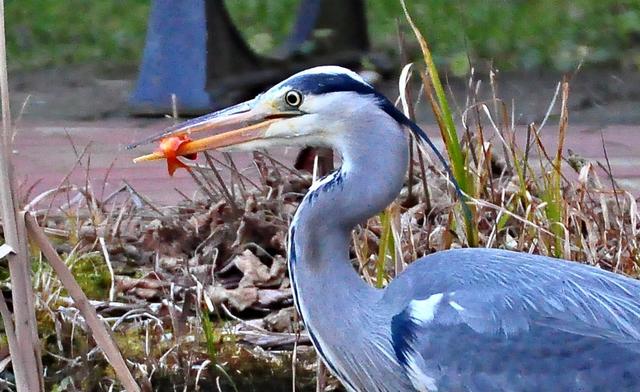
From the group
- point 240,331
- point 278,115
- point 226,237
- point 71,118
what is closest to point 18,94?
point 71,118

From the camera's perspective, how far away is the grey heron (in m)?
2.61

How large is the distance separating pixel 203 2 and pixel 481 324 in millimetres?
4296

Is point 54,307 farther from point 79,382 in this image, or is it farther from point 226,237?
point 226,237

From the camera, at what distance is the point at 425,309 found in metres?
2.70

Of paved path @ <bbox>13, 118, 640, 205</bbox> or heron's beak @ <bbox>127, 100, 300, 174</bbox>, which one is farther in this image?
paved path @ <bbox>13, 118, 640, 205</bbox>

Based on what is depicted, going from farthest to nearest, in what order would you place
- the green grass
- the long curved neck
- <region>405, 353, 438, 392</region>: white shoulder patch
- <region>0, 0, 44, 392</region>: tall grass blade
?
the green grass < the long curved neck < <region>405, 353, 438, 392</region>: white shoulder patch < <region>0, 0, 44, 392</region>: tall grass blade

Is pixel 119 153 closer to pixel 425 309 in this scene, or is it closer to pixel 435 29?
pixel 425 309

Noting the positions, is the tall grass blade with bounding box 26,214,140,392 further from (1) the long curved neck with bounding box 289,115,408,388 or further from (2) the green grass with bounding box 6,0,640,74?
(2) the green grass with bounding box 6,0,640,74

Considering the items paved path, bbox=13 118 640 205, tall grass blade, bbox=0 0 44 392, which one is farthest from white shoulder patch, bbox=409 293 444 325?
paved path, bbox=13 118 640 205

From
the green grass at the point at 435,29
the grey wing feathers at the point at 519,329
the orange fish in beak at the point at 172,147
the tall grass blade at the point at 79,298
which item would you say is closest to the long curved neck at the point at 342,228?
the grey wing feathers at the point at 519,329

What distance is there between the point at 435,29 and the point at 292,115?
7451mm

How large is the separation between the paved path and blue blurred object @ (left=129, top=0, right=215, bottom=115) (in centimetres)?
13

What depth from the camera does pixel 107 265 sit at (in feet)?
12.8

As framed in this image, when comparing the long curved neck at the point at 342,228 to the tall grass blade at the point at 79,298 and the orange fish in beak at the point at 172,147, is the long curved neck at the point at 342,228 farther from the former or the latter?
the tall grass blade at the point at 79,298
